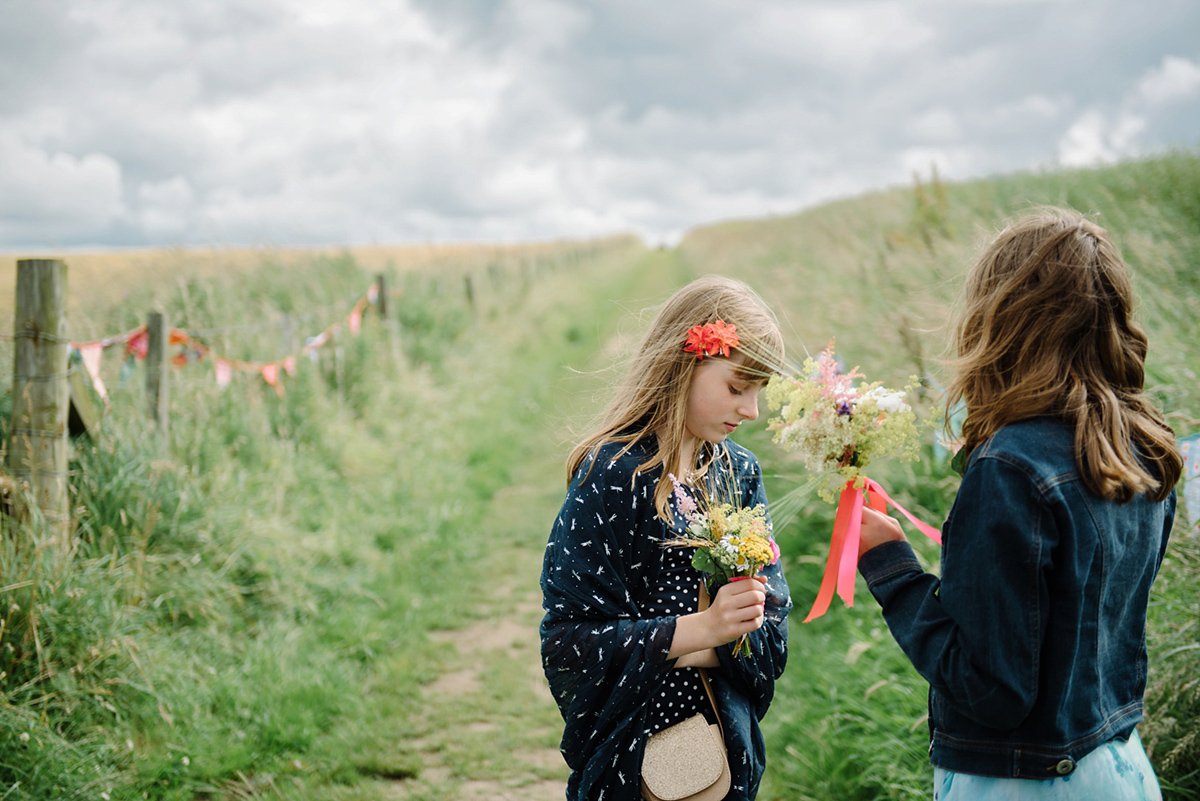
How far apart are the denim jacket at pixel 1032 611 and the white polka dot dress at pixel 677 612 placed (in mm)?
563

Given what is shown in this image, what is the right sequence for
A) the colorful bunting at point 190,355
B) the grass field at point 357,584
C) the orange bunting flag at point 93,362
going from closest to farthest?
the grass field at point 357,584 < the orange bunting flag at point 93,362 < the colorful bunting at point 190,355

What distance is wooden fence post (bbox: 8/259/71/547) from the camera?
3.77 meters

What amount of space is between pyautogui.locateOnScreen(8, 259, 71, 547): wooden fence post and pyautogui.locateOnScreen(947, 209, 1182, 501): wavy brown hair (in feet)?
13.3

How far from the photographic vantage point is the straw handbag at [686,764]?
72.2 inches

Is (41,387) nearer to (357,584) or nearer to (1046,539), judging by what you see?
(357,584)

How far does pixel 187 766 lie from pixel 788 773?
255 cm

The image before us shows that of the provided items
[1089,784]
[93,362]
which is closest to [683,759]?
[1089,784]

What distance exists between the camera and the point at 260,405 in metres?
6.08

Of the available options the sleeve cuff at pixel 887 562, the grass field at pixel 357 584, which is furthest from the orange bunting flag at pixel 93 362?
the sleeve cuff at pixel 887 562

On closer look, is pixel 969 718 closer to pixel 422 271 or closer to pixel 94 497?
pixel 94 497

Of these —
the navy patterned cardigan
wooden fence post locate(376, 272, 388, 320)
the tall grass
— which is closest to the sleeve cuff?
the navy patterned cardigan

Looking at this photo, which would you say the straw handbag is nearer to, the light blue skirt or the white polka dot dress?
the white polka dot dress

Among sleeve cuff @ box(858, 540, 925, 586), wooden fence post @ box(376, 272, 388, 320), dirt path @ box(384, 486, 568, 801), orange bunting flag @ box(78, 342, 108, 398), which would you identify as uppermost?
wooden fence post @ box(376, 272, 388, 320)

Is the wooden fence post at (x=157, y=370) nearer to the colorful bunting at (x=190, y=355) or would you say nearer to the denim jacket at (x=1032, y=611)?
the colorful bunting at (x=190, y=355)
